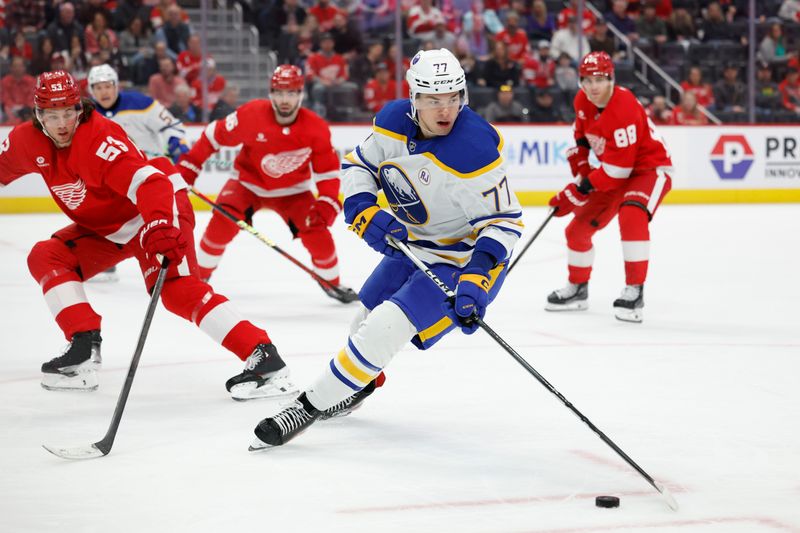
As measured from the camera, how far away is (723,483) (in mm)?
2643

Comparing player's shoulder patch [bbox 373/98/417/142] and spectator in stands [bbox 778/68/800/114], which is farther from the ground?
player's shoulder patch [bbox 373/98/417/142]

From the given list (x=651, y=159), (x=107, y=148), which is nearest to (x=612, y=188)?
(x=651, y=159)

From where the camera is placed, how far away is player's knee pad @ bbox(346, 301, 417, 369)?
282 cm

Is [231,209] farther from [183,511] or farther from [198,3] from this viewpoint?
[198,3]

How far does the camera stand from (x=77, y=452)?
2.86m

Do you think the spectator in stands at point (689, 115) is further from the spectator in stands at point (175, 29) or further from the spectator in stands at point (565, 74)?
the spectator in stands at point (175, 29)

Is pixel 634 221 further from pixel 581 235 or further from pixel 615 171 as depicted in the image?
pixel 581 235

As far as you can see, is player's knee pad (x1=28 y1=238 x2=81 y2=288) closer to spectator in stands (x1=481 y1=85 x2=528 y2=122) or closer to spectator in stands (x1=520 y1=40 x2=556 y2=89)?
spectator in stands (x1=481 y1=85 x2=528 y2=122)

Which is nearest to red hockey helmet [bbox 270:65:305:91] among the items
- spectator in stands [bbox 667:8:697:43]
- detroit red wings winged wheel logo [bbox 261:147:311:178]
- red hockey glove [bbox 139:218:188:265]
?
detroit red wings winged wheel logo [bbox 261:147:311:178]

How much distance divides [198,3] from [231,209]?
4.41 metres

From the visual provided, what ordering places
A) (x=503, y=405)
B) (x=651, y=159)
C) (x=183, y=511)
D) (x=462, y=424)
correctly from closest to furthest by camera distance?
(x=183, y=511), (x=462, y=424), (x=503, y=405), (x=651, y=159)

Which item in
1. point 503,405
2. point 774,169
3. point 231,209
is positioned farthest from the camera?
point 774,169

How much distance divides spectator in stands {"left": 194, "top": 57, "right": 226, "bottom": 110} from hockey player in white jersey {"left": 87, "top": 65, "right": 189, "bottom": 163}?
10.8ft

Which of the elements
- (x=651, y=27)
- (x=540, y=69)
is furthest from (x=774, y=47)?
(x=540, y=69)
